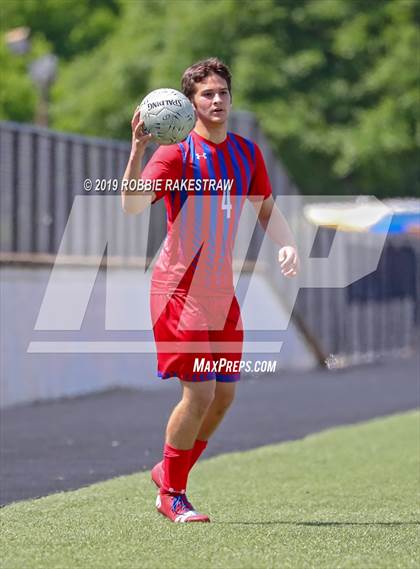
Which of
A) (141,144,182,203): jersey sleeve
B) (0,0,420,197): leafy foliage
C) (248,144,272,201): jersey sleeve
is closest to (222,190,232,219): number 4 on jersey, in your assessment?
(248,144,272,201): jersey sleeve

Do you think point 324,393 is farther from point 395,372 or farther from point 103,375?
point 395,372

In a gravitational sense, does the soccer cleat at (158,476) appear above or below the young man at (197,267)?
below

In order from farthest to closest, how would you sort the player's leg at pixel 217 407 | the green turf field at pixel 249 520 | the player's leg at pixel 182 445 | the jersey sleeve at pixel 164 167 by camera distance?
the player's leg at pixel 217 407 → the player's leg at pixel 182 445 → the jersey sleeve at pixel 164 167 → the green turf field at pixel 249 520

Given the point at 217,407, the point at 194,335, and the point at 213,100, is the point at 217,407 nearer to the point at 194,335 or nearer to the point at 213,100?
the point at 194,335

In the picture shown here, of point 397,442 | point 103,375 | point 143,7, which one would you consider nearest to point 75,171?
point 103,375

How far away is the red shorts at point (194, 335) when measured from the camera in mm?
7590

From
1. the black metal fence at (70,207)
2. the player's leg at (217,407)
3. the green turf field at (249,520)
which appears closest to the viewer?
the green turf field at (249,520)

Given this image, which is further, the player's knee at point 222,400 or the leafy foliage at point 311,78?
the leafy foliage at point 311,78

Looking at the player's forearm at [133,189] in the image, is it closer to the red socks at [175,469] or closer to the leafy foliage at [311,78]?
the red socks at [175,469]

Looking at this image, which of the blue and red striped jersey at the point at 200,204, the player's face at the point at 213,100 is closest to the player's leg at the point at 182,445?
the blue and red striped jersey at the point at 200,204

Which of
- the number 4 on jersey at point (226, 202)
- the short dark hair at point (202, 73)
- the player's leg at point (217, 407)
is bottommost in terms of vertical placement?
the player's leg at point (217, 407)

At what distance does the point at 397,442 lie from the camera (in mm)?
12516

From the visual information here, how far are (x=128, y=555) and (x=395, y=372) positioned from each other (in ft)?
55.3

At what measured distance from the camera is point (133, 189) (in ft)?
24.3
